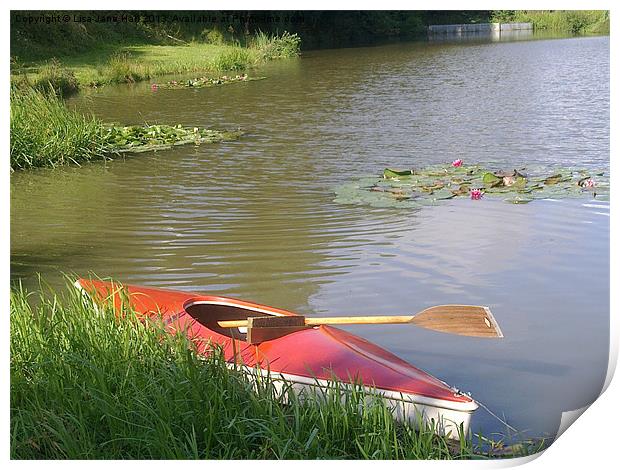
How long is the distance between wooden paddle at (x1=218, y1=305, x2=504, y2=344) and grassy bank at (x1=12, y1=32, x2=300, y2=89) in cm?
807

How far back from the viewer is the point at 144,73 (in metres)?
12.5

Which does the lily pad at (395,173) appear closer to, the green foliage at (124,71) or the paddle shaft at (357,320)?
the paddle shaft at (357,320)

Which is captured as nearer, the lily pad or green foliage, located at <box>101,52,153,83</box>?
the lily pad

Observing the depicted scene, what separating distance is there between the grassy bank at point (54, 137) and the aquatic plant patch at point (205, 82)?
4.50 m

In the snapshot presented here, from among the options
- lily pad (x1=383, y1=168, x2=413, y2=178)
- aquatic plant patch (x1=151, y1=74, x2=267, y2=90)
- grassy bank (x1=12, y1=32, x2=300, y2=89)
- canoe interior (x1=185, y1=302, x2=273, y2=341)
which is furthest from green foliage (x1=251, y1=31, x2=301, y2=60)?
canoe interior (x1=185, y1=302, x2=273, y2=341)

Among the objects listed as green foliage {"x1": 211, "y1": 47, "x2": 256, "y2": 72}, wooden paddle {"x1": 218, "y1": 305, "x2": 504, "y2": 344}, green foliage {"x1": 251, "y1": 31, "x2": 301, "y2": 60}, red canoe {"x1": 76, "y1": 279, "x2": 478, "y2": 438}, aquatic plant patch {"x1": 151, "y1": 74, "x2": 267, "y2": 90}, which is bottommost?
red canoe {"x1": 76, "y1": 279, "x2": 478, "y2": 438}

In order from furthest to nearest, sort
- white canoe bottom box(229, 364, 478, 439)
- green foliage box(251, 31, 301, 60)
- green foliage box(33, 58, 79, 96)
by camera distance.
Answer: green foliage box(251, 31, 301, 60) < green foliage box(33, 58, 79, 96) < white canoe bottom box(229, 364, 478, 439)

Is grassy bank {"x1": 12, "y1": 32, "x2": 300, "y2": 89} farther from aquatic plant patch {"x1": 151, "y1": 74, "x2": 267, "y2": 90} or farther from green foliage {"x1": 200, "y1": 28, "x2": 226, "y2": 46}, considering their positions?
aquatic plant patch {"x1": 151, "y1": 74, "x2": 267, "y2": 90}

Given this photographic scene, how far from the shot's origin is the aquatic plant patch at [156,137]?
713 centimetres

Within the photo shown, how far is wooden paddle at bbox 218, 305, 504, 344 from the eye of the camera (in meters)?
2.51

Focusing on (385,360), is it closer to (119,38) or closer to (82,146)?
(82,146)

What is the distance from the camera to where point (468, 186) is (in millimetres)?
5605

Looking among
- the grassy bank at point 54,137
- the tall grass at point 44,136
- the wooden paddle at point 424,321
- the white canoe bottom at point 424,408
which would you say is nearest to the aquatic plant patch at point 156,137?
the grassy bank at point 54,137
